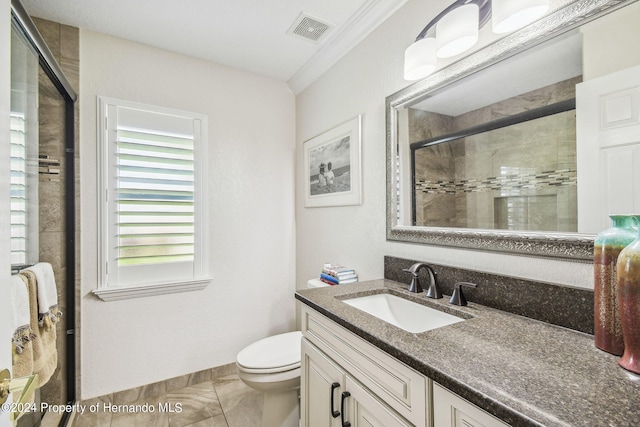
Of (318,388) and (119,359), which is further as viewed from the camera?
(119,359)

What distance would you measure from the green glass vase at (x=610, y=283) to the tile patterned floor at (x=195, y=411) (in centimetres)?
183

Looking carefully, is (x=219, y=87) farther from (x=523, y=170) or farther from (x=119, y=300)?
(x=523, y=170)

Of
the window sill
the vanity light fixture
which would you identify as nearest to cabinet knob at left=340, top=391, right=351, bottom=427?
the vanity light fixture

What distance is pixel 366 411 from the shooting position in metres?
0.92

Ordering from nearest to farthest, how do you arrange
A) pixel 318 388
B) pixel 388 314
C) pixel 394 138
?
pixel 318 388, pixel 388 314, pixel 394 138

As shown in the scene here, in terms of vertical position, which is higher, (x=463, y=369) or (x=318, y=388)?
(x=463, y=369)

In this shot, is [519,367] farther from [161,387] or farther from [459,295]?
[161,387]

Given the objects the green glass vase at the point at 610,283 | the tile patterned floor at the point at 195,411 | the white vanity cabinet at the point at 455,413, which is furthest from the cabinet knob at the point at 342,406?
the tile patterned floor at the point at 195,411

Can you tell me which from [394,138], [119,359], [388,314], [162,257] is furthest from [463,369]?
[119,359]

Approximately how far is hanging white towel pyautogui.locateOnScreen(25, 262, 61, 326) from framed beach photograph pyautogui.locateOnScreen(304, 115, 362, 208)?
160cm

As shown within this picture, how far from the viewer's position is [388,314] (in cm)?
136

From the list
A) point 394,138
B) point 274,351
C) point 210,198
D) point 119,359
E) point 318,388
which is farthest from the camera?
point 210,198

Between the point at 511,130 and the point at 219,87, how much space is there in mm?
2071

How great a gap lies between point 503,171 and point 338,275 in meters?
1.06
